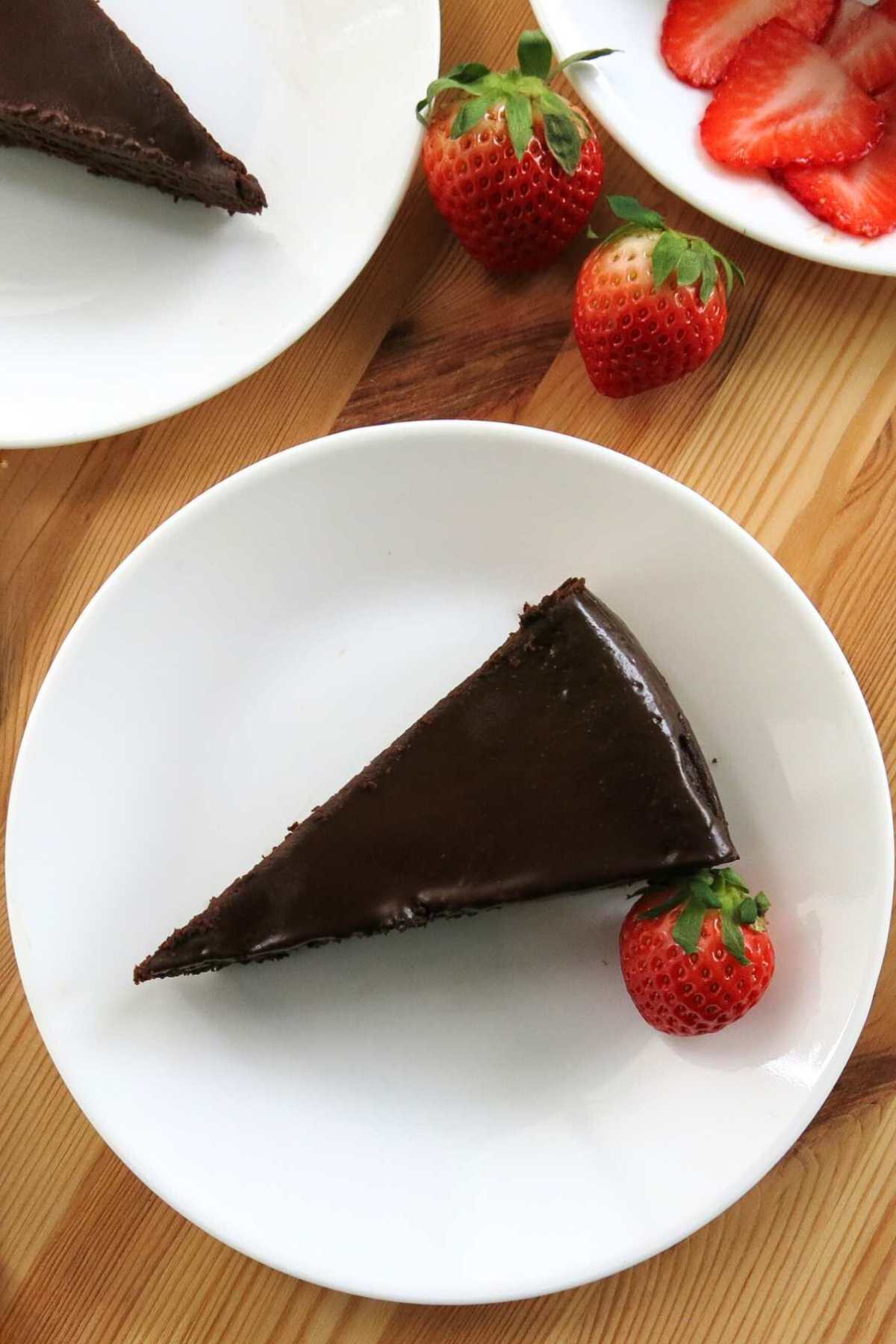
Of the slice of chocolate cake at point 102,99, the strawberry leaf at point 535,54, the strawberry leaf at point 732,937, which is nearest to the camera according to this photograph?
the strawberry leaf at point 732,937

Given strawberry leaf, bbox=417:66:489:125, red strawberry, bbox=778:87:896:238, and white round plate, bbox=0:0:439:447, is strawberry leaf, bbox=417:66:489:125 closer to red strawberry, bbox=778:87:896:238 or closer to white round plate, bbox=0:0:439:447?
white round plate, bbox=0:0:439:447

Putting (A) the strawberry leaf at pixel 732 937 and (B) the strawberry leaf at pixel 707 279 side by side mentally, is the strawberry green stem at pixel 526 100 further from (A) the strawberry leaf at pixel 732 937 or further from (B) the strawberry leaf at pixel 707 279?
(A) the strawberry leaf at pixel 732 937

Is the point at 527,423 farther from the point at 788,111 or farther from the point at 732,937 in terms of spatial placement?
the point at 732,937

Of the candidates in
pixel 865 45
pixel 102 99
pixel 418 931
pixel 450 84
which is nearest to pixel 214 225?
pixel 102 99

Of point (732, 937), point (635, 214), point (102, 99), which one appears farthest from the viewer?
point (102, 99)

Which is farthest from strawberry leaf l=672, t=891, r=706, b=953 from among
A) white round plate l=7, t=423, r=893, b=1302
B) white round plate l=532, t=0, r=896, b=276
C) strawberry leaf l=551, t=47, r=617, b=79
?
strawberry leaf l=551, t=47, r=617, b=79

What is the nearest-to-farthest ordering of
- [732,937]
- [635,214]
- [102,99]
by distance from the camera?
[732,937] → [635,214] → [102,99]

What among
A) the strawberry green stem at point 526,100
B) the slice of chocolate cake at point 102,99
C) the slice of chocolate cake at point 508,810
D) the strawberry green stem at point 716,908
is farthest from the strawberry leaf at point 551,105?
the strawberry green stem at point 716,908

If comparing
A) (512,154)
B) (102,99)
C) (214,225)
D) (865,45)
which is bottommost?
(865,45)
